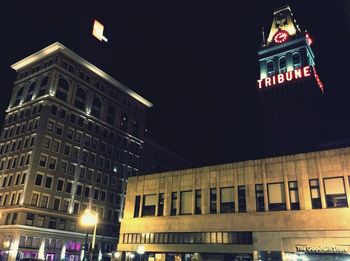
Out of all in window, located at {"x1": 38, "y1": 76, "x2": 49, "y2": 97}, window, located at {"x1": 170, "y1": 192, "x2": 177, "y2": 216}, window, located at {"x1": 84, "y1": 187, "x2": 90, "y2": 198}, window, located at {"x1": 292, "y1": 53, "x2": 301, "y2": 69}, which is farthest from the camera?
window, located at {"x1": 84, "y1": 187, "x2": 90, "y2": 198}

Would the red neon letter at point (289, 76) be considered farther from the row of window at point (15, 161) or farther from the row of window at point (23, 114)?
the row of window at point (15, 161)

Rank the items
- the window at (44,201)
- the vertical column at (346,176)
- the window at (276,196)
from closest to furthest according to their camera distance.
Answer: the vertical column at (346,176) → the window at (276,196) → the window at (44,201)

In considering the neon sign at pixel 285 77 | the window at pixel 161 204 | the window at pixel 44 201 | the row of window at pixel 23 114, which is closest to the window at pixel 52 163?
the window at pixel 44 201

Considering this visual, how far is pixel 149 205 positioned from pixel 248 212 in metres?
15.4

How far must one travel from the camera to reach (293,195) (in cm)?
3662

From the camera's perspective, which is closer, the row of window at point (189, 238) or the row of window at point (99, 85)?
the row of window at point (189, 238)

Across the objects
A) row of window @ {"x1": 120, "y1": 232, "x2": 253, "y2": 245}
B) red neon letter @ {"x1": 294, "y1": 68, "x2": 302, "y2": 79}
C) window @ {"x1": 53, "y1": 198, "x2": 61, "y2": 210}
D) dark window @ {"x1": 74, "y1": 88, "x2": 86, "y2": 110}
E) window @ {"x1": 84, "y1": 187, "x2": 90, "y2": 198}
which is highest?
red neon letter @ {"x1": 294, "y1": 68, "x2": 302, "y2": 79}

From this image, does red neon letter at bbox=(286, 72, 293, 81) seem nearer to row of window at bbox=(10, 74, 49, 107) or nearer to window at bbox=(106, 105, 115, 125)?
window at bbox=(106, 105, 115, 125)

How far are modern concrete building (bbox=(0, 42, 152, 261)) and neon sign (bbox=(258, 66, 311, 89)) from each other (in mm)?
42376

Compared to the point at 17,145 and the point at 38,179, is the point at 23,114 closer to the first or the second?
the point at 17,145

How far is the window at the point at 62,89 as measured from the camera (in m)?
79.1

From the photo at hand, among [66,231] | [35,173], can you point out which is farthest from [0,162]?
[66,231]

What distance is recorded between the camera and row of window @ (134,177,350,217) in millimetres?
34375

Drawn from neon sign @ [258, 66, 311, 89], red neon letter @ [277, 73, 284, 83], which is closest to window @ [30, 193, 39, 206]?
neon sign @ [258, 66, 311, 89]
